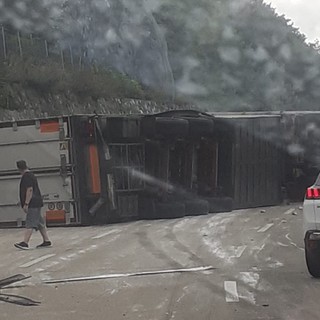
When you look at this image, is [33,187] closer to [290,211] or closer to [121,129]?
[121,129]

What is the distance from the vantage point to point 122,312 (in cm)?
709

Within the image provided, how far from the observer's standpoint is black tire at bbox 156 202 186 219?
16.9 metres

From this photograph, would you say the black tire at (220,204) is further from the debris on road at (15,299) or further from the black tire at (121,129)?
the debris on road at (15,299)

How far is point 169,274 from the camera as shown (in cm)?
916

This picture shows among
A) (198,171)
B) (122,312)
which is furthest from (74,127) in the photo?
(122,312)

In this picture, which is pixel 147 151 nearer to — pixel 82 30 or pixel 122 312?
pixel 122 312

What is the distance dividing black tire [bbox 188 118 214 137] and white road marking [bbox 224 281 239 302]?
9.16 meters

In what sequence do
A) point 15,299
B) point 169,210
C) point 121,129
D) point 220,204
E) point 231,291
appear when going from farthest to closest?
point 220,204, point 169,210, point 121,129, point 231,291, point 15,299

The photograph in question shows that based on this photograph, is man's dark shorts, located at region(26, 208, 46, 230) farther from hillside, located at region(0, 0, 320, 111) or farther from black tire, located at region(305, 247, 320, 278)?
hillside, located at region(0, 0, 320, 111)

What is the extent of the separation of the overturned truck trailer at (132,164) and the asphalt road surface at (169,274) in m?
0.86

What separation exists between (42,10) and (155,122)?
65.5 ft

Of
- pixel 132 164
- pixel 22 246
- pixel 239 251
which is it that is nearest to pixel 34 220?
pixel 22 246

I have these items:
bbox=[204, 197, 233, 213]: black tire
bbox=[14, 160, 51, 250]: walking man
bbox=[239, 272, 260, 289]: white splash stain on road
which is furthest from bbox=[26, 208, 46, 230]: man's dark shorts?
bbox=[204, 197, 233, 213]: black tire

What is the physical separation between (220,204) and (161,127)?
3163 millimetres
